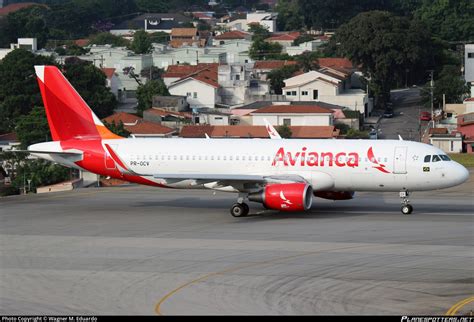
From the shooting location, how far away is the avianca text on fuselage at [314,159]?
47719 mm

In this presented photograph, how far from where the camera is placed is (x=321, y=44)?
597 ft

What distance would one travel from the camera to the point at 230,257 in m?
38.4

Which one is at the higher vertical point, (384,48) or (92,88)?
(384,48)

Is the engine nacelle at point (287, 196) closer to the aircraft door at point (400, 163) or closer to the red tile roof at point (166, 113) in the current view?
the aircraft door at point (400, 163)

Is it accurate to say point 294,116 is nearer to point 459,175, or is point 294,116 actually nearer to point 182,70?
point 182,70

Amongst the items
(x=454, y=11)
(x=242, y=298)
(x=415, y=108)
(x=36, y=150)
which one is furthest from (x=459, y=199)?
(x=454, y=11)

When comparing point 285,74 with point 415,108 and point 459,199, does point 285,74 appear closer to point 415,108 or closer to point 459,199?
point 415,108

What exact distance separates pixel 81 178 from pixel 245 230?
77.1ft

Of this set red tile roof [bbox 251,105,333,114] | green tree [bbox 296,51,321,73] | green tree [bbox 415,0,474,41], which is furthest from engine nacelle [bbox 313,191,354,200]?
green tree [bbox 415,0,474,41]

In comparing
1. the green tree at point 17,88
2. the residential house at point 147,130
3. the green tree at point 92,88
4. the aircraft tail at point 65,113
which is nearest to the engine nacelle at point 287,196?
the aircraft tail at point 65,113

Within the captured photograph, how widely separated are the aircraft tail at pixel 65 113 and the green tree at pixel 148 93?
235 ft

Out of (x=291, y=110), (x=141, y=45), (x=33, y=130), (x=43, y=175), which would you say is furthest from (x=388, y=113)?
(x=141, y=45)

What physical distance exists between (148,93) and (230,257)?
88.4 meters

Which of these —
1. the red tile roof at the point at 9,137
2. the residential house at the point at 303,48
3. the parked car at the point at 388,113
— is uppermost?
the residential house at the point at 303,48
